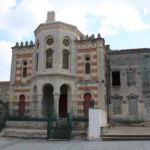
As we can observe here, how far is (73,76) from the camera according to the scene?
23.9m

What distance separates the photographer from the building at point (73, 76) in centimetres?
2330

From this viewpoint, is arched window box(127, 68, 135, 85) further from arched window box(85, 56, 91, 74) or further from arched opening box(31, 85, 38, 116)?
arched opening box(31, 85, 38, 116)

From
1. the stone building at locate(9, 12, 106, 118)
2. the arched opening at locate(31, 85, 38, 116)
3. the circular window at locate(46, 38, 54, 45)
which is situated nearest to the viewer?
the stone building at locate(9, 12, 106, 118)

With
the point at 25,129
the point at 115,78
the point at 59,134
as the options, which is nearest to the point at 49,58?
the point at 25,129

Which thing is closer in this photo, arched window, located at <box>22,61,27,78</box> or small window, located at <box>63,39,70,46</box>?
small window, located at <box>63,39,70,46</box>

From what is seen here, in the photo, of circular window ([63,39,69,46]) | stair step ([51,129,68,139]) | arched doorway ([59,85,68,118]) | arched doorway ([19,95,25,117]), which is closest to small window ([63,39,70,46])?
circular window ([63,39,69,46])

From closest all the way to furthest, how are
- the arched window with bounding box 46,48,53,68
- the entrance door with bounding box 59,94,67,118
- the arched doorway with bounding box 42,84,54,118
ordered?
the arched doorway with bounding box 42,84,54,118, the arched window with bounding box 46,48,53,68, the entrance door with bounding box 59,94,67,118

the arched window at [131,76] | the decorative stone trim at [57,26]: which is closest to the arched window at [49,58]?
the decorative stone trim at [57,26]

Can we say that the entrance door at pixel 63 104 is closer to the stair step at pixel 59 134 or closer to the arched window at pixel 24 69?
the arched window at pixel 24 69

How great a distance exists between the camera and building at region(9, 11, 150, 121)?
76.4 ft

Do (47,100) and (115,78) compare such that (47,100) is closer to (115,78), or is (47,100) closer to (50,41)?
(50,41)

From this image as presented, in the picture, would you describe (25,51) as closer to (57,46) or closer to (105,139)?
(57,46)

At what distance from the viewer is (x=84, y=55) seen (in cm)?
2450

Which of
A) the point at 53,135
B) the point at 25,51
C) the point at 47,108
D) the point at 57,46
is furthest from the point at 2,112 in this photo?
the point at 53,135
